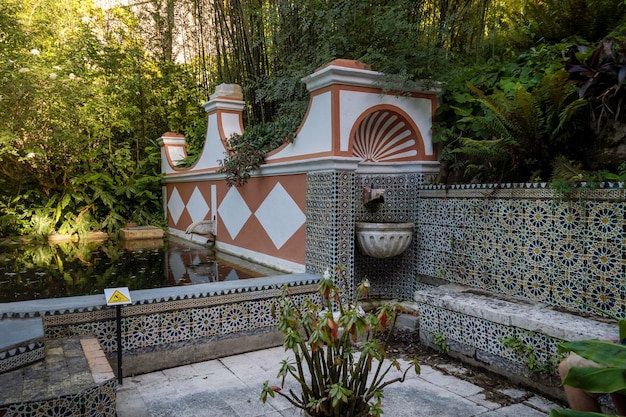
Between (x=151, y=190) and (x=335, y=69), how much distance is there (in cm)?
702

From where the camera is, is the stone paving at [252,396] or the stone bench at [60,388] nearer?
the stone bench at [60,388]

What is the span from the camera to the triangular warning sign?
2842mm

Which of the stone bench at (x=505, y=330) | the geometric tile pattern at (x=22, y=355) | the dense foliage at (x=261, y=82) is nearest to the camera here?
the geometric tile pattern at (x=22, y=355)

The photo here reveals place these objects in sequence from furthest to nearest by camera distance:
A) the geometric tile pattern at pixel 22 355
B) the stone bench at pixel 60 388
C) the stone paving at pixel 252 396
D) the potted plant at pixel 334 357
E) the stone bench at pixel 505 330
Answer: the stone bench at pixel 505 330
the stone paving at pixel 252 396
the geometric tile pattern at pixel 22 355
the stone bench at pixel 60 388
the potted plant at pixel 334 357

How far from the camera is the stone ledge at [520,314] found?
2639 millimetres

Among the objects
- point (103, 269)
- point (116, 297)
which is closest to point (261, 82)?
point (103, 269)

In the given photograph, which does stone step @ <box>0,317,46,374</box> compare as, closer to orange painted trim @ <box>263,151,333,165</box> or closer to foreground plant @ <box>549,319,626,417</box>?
foreground plant @ <box>549,319,626,417</box>

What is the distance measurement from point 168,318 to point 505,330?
2.37 m

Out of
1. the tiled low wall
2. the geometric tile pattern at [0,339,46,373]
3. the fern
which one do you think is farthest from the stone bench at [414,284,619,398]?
the geometric tile pattern at [0,339,46,373]

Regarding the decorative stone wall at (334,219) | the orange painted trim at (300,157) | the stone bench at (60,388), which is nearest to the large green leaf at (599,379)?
A: the stone bench at (60,388)

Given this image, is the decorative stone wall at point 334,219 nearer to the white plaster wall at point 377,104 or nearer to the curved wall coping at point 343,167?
the curved wall coping at point 343,167

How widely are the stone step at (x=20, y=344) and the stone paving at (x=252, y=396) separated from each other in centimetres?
57

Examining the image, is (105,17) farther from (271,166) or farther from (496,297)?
(496,297)

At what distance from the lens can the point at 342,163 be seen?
4.11 metres
